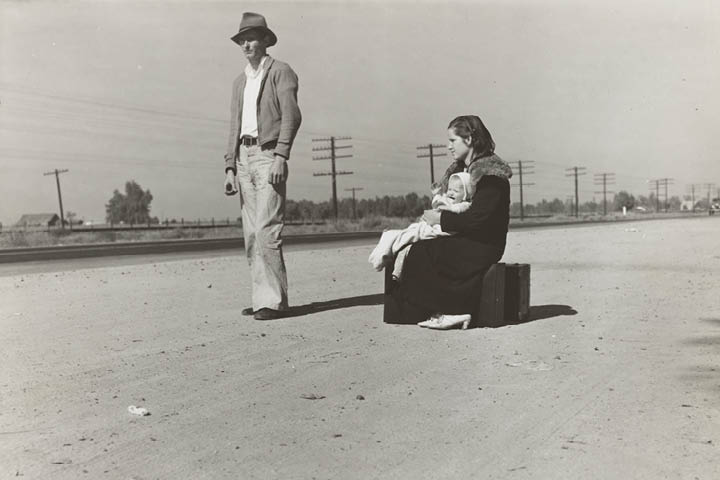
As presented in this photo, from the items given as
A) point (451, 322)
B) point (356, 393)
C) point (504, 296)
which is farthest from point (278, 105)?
point (356, 393)

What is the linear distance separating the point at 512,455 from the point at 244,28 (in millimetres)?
4762

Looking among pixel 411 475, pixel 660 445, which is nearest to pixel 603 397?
pixel 660 445

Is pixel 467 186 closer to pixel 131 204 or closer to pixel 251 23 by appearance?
pixel 251 23

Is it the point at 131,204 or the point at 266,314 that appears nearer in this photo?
the point at 266,314

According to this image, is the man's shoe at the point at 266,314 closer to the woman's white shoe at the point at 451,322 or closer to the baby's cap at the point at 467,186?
the woman's white shoe at the point at 451,322

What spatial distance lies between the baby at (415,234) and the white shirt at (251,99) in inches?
66.0

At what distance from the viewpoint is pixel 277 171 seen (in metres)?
6.32

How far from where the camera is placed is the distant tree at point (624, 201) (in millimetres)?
171837

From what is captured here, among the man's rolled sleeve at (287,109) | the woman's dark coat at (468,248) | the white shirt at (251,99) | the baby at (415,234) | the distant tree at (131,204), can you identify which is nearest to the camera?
the woman's dark coat at (468,248)

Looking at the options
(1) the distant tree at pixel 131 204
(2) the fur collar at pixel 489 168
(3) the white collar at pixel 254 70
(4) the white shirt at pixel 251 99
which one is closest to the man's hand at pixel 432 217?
(2) the fur collar at pixel 489 168

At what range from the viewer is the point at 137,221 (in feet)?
456

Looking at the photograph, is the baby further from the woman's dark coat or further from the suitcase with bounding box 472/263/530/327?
the suitcase with bounding box 472/263/530/327

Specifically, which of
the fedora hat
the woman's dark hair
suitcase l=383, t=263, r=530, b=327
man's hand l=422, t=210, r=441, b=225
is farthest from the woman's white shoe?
the fedora hat

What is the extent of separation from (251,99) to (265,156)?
56 centimetres
